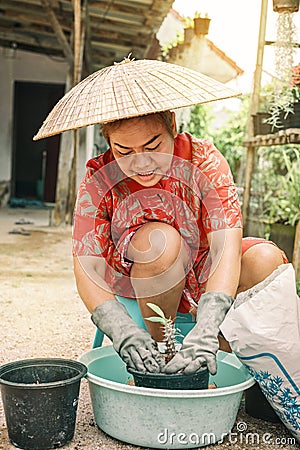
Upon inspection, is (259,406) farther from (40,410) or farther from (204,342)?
(40,410)

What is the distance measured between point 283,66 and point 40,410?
3.46 meters

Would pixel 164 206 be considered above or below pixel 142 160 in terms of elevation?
below

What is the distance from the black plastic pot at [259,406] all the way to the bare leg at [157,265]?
337 millimetres

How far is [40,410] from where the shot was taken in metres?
1.55

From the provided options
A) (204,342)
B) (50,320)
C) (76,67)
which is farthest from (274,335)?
(76,67)

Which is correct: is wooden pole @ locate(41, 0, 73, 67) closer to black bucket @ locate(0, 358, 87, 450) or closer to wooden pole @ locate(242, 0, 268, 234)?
wooden pole @ locate(242, 0, 268, 234)

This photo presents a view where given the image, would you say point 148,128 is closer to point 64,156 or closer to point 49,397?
point 49,397

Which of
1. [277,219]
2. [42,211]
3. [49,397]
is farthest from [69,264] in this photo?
[42,211]

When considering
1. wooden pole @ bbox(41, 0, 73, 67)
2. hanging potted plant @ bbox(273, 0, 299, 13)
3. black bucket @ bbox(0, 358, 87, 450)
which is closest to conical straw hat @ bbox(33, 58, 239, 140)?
black bucket @ bbox(0, 358, 87, 450)

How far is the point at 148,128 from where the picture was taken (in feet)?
5.69

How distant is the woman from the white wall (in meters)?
7.44

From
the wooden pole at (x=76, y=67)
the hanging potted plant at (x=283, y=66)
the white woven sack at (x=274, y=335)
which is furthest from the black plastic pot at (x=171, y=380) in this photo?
the wooden pole at (x=76, y=67)

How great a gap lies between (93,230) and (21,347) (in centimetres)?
85

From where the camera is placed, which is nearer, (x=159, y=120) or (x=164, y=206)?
(x=159, y=120)
